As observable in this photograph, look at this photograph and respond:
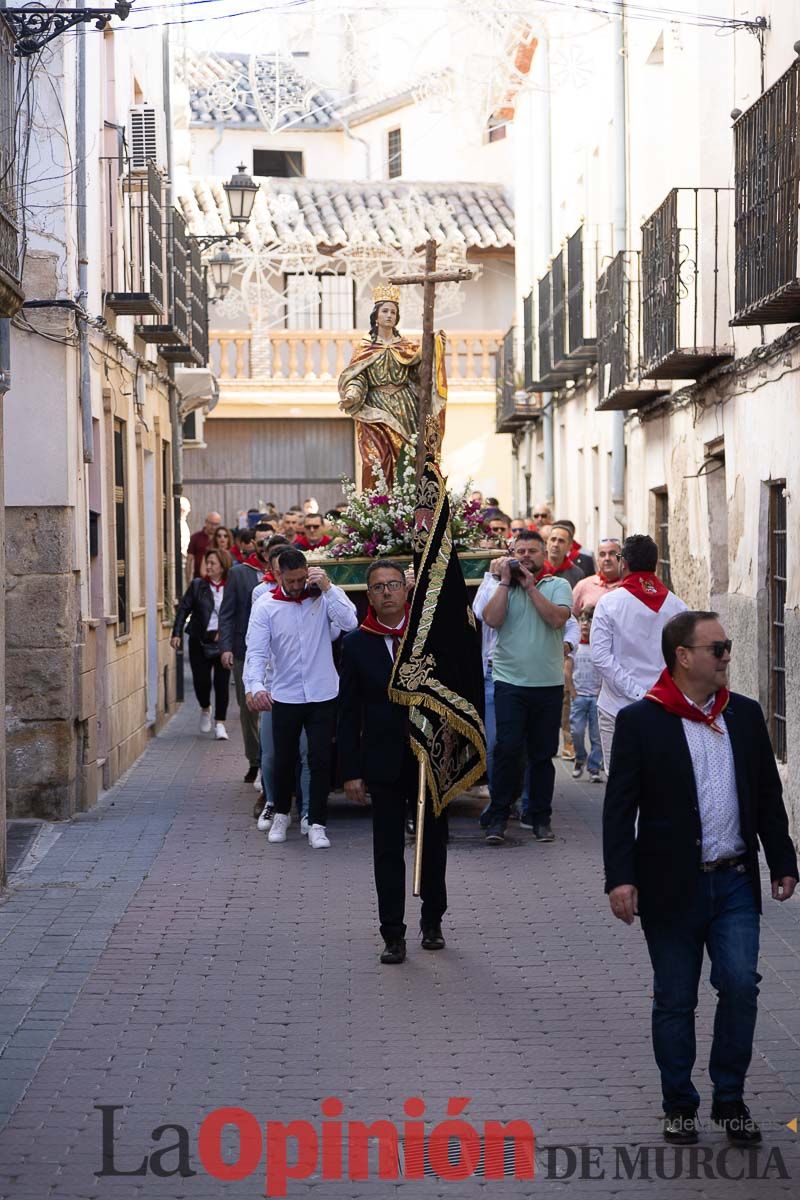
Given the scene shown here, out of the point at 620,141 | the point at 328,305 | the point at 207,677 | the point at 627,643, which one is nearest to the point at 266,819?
the point at 627,643

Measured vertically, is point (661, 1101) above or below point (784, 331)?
below

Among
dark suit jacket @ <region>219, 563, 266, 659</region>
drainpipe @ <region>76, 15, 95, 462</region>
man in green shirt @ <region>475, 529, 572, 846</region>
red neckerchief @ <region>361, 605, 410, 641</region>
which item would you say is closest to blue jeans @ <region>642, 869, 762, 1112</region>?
red neckerchief @ <region>361, 605, 410, 641</region>

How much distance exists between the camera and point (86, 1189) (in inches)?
206

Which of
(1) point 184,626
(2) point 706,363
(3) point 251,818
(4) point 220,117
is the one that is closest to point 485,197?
(4) point 220,117

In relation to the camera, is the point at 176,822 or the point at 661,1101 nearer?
the point at 661,1101

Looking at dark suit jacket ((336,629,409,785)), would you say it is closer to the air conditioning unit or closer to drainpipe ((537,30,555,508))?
the air conditioning unit

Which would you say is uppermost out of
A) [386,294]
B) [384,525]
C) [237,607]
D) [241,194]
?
[241,194]

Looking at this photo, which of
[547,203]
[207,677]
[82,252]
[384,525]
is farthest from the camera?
[547,203]

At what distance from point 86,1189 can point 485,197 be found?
33.1 m

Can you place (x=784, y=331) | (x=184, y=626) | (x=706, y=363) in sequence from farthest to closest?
(x=184, y=626) → (x=706, y=363) → (x=784, y=331)

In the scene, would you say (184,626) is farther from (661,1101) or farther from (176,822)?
(661,1101)

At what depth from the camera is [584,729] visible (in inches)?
562

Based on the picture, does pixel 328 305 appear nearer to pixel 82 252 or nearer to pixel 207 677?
pixel 207 677

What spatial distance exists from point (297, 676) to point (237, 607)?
10.8ft
